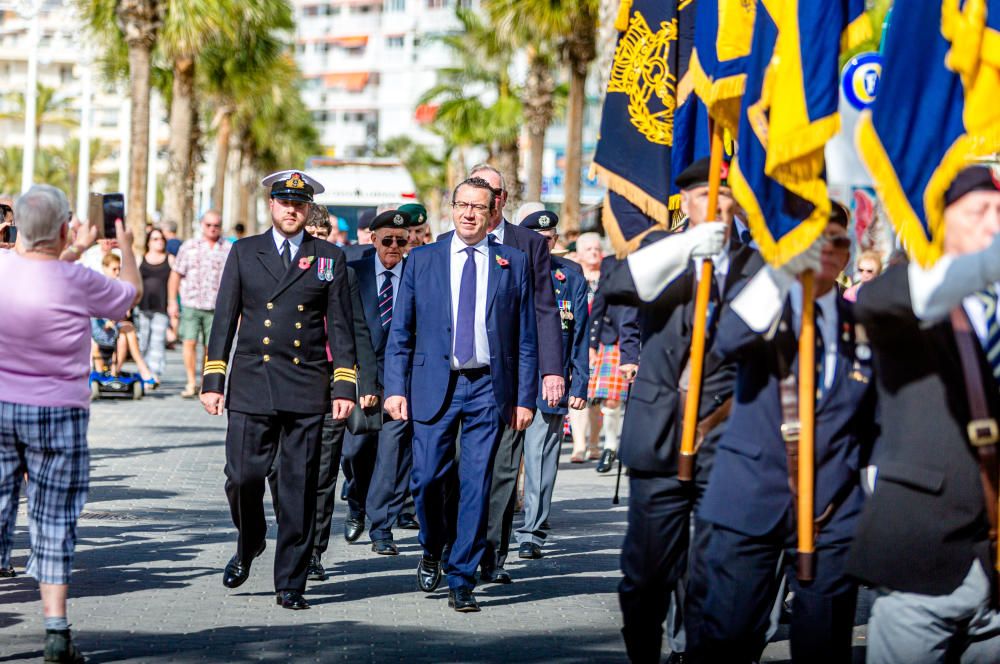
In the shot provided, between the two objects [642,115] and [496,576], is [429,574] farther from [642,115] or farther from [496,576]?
[642,115]

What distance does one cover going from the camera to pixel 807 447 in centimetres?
551

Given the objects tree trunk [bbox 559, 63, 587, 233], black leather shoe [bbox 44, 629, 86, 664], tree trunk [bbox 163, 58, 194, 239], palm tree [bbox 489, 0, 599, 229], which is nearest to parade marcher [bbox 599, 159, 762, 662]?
black leather shoe [bbox 44, 629, 86, 664]

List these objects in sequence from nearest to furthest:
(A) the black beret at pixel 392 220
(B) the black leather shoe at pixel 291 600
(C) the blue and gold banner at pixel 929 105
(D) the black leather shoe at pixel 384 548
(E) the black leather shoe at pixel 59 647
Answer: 1. (C) the blue and gold banner at pixel 929 105
2. (E) the black leather shoe at pixel 59 647
3. (B) the black leather shoe at pixel 291 600
4. (D) the black leather shoe at pixel 384 548
5. (A) the black beret at pixel 392 220

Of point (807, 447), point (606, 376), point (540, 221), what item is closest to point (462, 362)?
point (540, 221)

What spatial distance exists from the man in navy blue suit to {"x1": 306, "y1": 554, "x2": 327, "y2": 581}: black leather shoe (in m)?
0.63

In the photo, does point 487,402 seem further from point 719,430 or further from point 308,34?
point 308,34

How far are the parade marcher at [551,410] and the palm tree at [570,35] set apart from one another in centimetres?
1876

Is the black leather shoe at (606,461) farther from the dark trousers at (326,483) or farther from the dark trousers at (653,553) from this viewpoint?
the dark trousers at (653,553)

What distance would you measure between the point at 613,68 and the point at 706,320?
2.70 m

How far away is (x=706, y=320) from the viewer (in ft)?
21.1

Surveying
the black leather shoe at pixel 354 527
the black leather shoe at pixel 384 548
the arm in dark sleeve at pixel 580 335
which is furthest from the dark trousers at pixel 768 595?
the arm in dark sleeve at pixel 580 335

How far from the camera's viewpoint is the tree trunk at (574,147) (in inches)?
1259

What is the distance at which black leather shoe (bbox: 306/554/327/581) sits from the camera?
30.9 feet

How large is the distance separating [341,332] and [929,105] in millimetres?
3941
